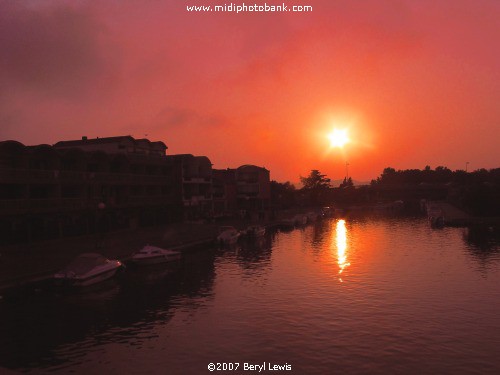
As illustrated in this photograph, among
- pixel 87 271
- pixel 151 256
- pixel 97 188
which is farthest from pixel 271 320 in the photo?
pixel 97 188

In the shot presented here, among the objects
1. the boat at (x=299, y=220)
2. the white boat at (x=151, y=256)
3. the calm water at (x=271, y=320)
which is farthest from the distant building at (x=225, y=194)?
the calm water at (x=271, y=320)

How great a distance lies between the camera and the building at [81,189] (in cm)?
5484

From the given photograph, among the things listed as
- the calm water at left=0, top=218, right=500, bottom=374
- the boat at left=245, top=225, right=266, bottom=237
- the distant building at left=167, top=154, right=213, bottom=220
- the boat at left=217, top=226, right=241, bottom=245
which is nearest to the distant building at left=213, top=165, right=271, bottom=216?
the distant building at left=167, top=154, right=213, bottom=220

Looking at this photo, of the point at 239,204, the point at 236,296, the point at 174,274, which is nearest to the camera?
the point at 236,296

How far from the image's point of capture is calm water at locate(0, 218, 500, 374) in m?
25.7

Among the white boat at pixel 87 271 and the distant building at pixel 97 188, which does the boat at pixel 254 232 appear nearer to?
the distant building at pixel 97 188

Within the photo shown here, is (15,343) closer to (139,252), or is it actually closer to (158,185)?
(139,252)

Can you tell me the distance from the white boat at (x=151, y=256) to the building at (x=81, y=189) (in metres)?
9.36

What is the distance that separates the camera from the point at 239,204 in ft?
424

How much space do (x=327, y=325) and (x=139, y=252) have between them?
2953cm

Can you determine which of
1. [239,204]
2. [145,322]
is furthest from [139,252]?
[239,204]

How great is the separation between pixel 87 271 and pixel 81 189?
27.0 metres

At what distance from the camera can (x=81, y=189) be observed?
6588cm

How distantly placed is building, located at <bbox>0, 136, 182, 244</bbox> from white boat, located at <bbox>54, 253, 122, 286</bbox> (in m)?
14.5
